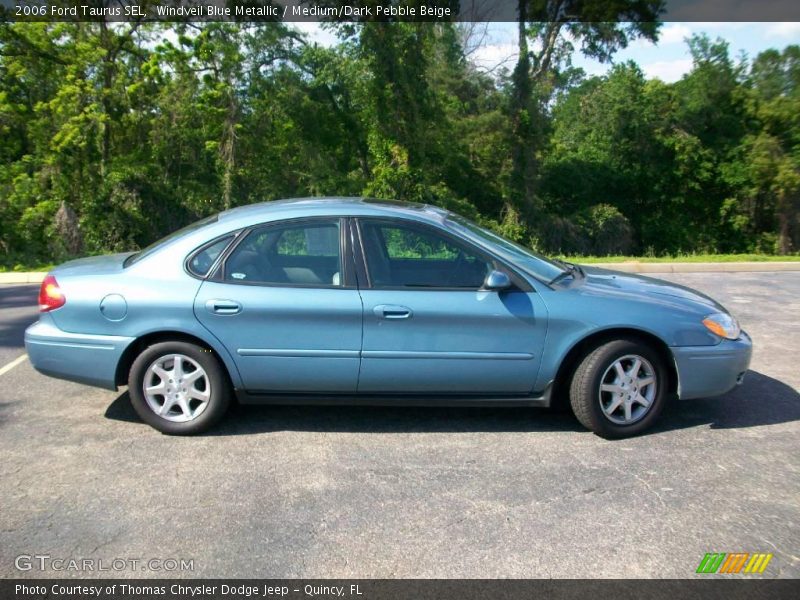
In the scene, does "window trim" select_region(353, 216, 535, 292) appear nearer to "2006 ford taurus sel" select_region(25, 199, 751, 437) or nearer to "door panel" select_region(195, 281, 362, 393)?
"2006 ford taurus sel" select_region(25, 199, 751, 437)

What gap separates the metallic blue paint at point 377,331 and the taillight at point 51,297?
55 mm

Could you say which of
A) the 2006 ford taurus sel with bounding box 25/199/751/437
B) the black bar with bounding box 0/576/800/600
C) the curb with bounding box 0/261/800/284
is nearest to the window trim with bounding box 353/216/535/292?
the 2006 ford taurus sel with bounding box 25/199/751/437

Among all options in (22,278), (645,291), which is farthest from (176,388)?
(22,278)

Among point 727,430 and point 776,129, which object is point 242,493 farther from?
point 776,129

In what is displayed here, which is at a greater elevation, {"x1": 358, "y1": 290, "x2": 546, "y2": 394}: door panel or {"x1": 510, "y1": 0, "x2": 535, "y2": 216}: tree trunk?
{"x1": 510, "y1": 0, "x2": 535, "y2": 216}: tree trunk

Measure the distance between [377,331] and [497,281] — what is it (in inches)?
32.7

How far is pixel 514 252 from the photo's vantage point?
4977mm

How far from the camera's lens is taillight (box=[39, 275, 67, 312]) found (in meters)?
4.69

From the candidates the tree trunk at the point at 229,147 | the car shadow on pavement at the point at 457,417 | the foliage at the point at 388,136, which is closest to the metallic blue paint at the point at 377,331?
the car shadow on pavement at the point at 457,417

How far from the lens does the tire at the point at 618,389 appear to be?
4.50 m

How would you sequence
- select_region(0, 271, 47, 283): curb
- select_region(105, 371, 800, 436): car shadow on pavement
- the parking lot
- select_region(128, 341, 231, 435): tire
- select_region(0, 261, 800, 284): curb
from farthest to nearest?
select_region(0, 261, 800, 284): curb < select_region(0, 271, 47, 283): curb < select_region(105, 371, 800, 436): car shadow on pavement < select_region(128, 341, 231, 435): tire < the parking lot

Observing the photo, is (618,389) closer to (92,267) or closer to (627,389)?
(627,389)

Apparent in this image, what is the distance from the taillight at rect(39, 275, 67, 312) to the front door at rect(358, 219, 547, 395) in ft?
6.71

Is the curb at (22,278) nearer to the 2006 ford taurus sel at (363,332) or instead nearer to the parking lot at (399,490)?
the parking lot at (399,490)
